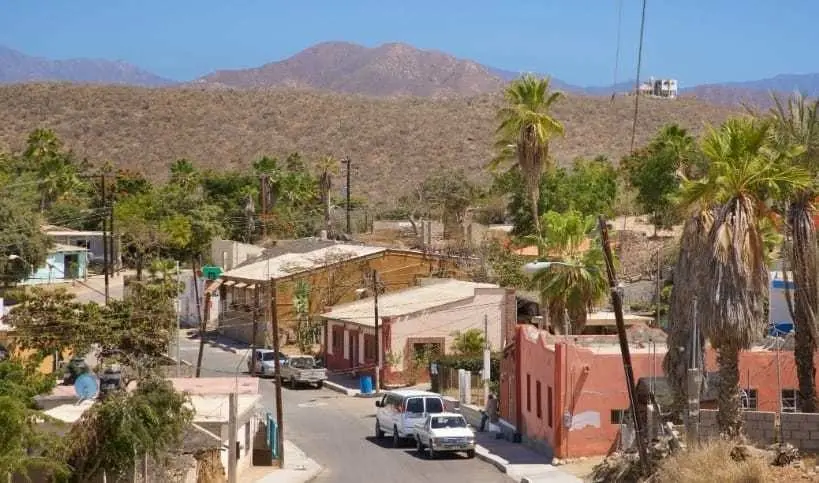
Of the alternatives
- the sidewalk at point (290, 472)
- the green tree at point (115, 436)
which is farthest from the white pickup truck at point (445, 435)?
the green tree at point (115, 436)

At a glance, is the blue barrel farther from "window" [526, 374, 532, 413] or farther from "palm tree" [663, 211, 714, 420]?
"palm tree" [663, 211, 714, 420]

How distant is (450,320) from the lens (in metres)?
58.2

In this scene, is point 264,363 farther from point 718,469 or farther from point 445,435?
point 718,469

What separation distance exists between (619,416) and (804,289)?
8.19 metres

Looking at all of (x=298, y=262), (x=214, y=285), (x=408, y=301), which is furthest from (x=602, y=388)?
(x=214, y=285)

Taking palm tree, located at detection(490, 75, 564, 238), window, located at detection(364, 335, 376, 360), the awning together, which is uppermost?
palm tree, located at detection(490, 75, 564, 238)

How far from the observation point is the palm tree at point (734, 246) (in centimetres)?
3011

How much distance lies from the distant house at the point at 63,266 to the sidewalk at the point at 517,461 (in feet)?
142

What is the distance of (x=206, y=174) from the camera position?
11050 cm

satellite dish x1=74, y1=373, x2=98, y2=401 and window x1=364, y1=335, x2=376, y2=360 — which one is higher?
satellite dish x1=74, y1=373, x2=98, y2=401

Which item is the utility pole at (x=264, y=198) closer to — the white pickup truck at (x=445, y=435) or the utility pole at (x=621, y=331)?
the white pickup truck at (x=445, y=435)

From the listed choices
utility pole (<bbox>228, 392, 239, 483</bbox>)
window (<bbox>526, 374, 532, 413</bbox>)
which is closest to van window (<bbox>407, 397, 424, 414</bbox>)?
window (<bbox>526, 374, 532, 413</bbox>)

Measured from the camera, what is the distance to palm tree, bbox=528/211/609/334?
152ft

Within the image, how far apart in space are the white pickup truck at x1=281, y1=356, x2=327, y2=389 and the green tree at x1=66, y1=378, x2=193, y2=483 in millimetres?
27215
